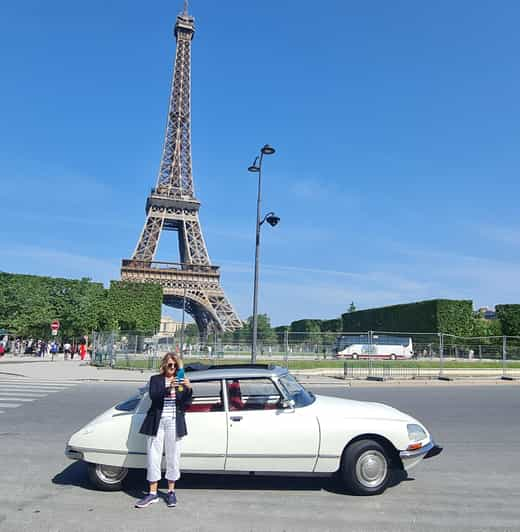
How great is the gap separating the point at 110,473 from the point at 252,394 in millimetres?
1804

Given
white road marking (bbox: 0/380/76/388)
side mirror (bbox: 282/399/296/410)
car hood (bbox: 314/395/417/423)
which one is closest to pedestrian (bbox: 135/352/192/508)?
side mirror (bbox: 282/399/296/410)

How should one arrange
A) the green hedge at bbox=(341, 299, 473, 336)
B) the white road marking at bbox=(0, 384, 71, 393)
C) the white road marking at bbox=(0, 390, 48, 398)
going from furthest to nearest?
the green hedge at bbox=(341, 299, 473, 336) → the white road marking at bbox=(0, 384, 71, 393) → the white road marking at bbox=(0, 390, 48, 398)

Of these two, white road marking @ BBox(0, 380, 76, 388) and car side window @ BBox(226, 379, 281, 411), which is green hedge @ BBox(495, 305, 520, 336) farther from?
car side window @ BBox(226, 379, 281, 411)

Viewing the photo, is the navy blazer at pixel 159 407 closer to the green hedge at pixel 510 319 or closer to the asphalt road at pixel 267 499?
the asphalt road at pixel 267 499

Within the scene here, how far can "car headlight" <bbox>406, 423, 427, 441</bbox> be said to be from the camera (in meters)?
5.32

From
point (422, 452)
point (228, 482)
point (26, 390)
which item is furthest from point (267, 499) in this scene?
point (26, 390)

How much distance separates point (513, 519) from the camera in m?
4.53

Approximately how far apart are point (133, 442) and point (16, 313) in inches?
1766

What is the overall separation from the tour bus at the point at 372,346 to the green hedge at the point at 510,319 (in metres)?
29.0

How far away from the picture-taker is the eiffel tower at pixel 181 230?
5859 cm

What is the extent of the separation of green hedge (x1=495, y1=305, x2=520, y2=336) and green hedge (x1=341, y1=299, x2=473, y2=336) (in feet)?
10.9

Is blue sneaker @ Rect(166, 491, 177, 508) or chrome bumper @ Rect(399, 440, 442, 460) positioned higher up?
chrome bumper @ Rect(399, 440, 442, 460)

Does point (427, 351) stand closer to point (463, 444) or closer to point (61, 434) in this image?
point (463, 444)

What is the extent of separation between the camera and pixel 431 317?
155 ft
